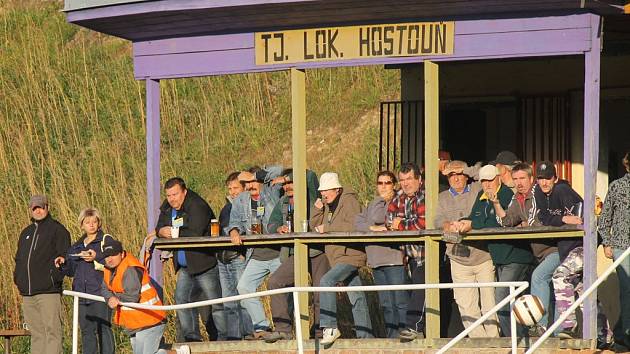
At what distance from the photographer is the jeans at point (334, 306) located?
13312 mm

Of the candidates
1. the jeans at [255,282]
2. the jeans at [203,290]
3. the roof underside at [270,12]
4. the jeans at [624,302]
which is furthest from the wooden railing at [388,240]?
the roof underside at [270,12]

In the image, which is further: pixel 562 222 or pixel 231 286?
pixel 231 286

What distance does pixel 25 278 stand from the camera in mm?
15078

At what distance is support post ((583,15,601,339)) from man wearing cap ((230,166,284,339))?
3.00m

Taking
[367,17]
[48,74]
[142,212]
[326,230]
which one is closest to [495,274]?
[326,230]

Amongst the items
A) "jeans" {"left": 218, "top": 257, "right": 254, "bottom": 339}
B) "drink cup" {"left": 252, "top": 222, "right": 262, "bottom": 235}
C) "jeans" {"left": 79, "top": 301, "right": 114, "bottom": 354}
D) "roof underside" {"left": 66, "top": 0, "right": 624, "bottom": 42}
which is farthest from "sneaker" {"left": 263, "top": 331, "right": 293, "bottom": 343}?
"roof underside" {"left": 66, "top": 0, "right": 624, "bottom": 42}

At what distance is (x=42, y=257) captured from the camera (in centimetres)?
1501

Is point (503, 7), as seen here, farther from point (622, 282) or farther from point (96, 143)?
point (96, 143)

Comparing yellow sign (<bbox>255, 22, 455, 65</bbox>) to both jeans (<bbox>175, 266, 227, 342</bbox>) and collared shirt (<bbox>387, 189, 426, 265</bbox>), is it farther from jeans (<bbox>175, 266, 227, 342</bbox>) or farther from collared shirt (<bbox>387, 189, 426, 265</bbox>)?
jeans (<bbox>175, 266, 227, 342</bbox>)

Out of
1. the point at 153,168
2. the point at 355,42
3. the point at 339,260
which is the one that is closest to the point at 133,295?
the point at 339,260

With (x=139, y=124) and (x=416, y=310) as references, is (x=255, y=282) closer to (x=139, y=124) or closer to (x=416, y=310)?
(x=416, y=310)

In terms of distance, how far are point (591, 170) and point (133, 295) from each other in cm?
406

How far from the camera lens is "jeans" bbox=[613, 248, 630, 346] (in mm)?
12258

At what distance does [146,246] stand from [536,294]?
3.88m
